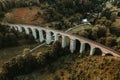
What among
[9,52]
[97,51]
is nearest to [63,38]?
[97,51]

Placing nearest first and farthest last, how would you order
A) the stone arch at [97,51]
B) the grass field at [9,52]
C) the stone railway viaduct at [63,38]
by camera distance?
the stone railway viaduct at [63,38], the stone arch at [97,51], the grass field at [9,52]

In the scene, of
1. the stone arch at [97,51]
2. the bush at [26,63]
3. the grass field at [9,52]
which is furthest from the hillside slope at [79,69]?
the grass field at [9,52]

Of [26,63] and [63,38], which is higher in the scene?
[63,38]

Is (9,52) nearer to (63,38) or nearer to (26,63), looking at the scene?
(26,63)

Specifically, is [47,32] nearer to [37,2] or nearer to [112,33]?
[112,33]

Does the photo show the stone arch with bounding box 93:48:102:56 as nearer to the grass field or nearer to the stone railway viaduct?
the stone railway viaduct

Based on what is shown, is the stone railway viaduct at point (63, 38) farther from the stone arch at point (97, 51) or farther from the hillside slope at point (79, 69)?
the hillside slope at point (79, 69)

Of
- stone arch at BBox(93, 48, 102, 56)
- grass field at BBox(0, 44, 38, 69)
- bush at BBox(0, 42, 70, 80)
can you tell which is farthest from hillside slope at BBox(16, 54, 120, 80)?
grass field at BBox(0, 44, 38, 69)

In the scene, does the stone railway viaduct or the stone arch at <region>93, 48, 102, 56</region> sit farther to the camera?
the stone arch at <region>93, 48, 102, 56</region>
